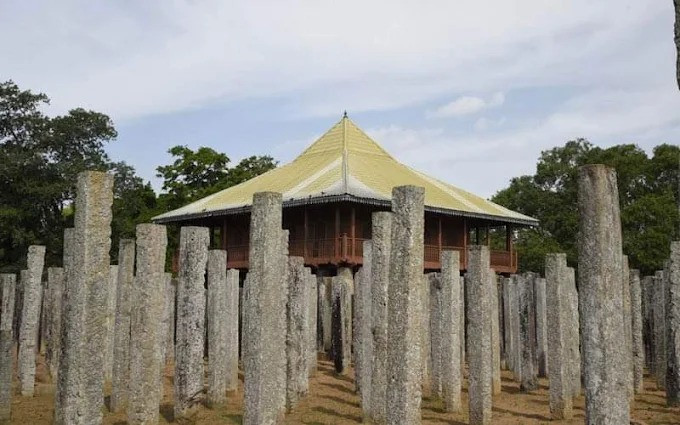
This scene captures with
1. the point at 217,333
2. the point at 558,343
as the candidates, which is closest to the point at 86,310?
the point at 217,333

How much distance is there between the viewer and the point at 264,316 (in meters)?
8.55

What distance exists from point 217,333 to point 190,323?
209 centimetres

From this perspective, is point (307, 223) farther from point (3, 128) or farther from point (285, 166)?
point (3, 128)

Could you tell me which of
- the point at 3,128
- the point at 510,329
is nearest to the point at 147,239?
the point at 510,329

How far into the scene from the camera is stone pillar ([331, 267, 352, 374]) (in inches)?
668

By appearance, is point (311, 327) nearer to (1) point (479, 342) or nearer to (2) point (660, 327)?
(1) point (479, 342)

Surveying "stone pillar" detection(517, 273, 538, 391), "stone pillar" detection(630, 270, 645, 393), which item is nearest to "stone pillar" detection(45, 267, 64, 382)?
"stone pillar" detection(517, 273, 538, 391)

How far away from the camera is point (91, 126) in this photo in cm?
4331

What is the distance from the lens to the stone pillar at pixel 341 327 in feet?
55.7

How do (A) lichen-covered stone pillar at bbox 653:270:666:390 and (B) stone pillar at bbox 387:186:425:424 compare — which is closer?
(B) stone pillar at bbox 387:186:425:424

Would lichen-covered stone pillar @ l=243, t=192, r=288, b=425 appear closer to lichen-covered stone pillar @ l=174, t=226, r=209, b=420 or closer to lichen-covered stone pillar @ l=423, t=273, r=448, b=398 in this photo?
lichen-covered stone pillar @ l=174, t=226, r=209, b=420

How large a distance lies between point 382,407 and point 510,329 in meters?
7.05

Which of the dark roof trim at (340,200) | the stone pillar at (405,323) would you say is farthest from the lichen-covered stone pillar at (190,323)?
the dark roof trim at (340,200)

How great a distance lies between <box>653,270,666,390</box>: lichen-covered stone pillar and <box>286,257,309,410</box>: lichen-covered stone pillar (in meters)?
6.31
